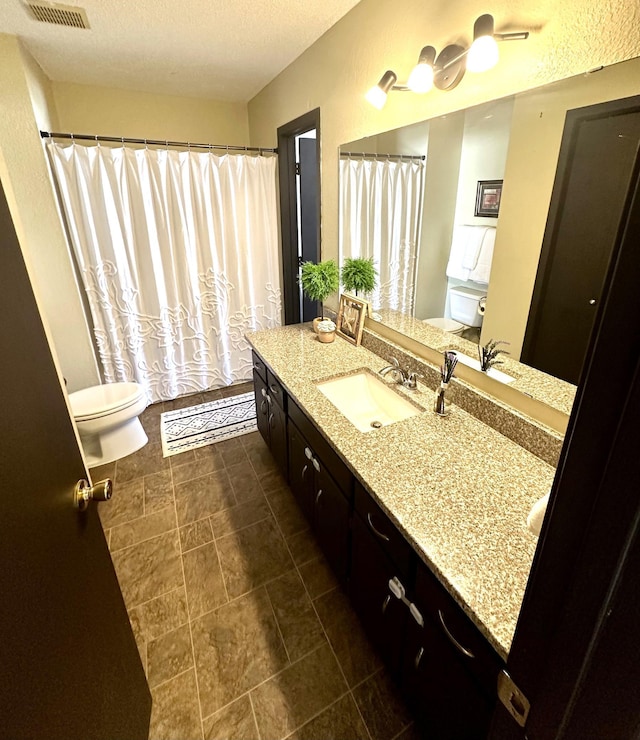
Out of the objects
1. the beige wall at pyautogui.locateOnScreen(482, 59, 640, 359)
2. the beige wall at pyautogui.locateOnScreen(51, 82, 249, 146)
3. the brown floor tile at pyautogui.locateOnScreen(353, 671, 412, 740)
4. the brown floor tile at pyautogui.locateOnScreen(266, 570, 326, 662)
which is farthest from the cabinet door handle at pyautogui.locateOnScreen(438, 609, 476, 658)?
the beige wall at pyautogui.locateOnScreen(51, 82, 249, 146)

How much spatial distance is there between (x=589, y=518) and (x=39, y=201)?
3016 millimetres

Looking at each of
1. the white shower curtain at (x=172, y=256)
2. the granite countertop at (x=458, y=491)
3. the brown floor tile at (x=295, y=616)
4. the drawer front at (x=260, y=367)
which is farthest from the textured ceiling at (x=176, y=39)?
the brown floor tile at (x=295, y=616)

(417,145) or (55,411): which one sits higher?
(417,145)

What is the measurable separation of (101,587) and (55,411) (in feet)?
1.62

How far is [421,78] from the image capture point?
1.35 m

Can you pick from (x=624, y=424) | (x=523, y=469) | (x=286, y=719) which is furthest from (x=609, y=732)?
(x=286, y=719)

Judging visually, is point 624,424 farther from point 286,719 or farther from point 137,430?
point 137,430

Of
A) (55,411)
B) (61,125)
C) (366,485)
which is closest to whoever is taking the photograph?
(55,411)

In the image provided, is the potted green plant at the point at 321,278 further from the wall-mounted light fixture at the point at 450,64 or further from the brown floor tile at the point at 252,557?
the brown floor tile at the point at 252,557

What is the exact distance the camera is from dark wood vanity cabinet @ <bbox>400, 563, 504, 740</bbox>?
2.56ft

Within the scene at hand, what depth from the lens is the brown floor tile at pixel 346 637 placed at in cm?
134

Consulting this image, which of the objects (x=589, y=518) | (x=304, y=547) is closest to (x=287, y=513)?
(x=304, y=547)

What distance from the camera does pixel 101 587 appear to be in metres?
0.94

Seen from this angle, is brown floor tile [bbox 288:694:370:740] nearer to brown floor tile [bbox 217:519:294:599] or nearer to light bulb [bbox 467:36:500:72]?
brown floor tile [bbox 217:519:294:599]
